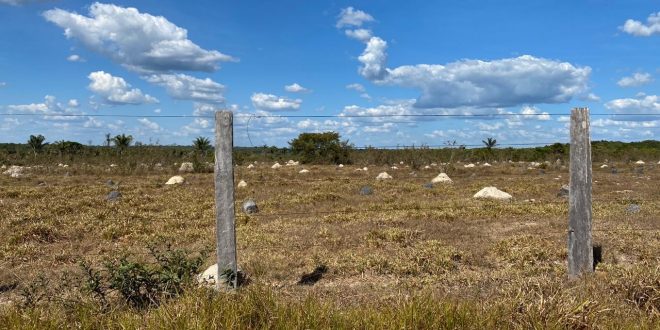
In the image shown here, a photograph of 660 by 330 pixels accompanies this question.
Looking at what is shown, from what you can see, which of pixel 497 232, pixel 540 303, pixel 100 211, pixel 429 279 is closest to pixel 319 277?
pixel 429 279

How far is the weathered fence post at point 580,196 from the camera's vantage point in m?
5.87

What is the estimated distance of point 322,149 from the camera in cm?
3772

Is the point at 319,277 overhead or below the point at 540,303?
below

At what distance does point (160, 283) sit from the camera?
495 centimetres

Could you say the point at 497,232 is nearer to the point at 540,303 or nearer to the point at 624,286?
the point at 624,286

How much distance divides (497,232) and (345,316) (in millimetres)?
6117

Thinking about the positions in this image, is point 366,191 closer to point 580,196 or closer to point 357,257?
point 357,257

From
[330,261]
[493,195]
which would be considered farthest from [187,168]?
[330,261]

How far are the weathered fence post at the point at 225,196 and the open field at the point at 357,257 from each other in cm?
71

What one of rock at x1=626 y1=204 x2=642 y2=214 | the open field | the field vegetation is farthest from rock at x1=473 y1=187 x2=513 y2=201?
rock at x1=626 y1=204 x2=642 y2=214

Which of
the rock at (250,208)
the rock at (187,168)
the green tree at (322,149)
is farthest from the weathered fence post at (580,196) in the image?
the green tree at (322,149)

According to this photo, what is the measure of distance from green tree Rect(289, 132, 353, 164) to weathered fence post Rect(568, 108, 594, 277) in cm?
2736

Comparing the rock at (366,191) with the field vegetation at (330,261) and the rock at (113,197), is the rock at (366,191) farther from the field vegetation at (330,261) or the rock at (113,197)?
the rock at (113,197)

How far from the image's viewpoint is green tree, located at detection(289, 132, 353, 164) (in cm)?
3609
